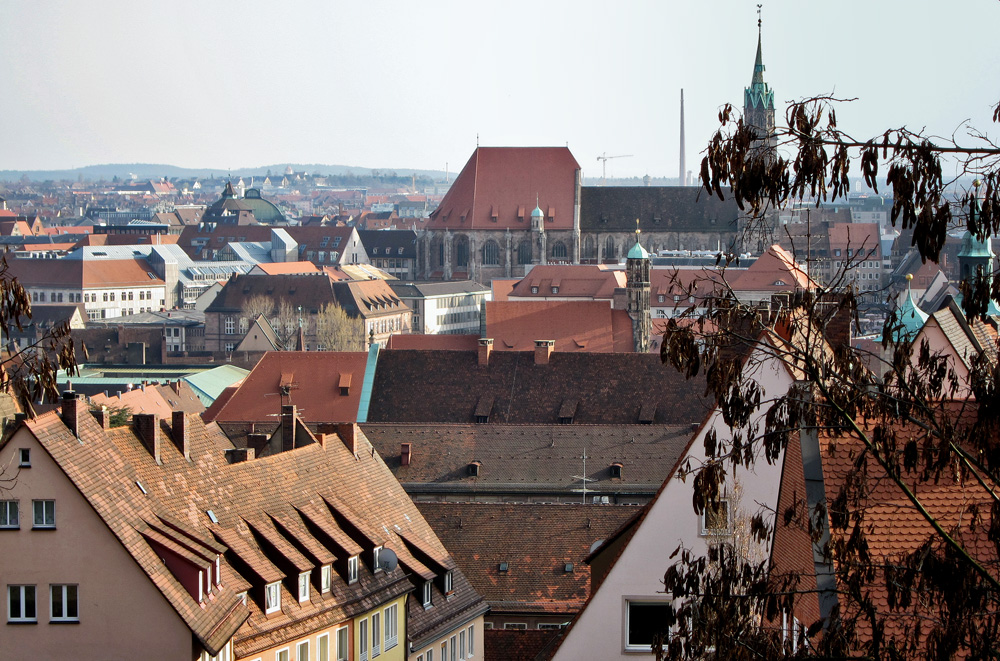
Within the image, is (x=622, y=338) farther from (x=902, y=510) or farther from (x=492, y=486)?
(x=902, y=510)

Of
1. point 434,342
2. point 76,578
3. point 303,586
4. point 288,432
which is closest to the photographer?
point 76,578

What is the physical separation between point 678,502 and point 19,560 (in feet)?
34.1

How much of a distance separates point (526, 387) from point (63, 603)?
109 feet

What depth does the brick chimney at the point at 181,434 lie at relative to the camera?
85.8 feet

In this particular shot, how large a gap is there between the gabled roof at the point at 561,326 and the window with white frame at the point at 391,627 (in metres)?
46.2

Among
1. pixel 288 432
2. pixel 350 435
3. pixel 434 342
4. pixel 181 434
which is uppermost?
pixel 434 342

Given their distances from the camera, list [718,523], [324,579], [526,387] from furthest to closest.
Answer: [526,387] → [324,579] → [718,523]

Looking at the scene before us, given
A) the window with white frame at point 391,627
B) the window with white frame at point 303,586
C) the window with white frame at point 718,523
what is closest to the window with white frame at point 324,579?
the window with white frame at point 303,586

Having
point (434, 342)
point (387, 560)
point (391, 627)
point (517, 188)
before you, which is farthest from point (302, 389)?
point (517, 188)

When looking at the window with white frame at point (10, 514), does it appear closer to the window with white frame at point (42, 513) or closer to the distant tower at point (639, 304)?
the window with white frame at point (42, 513)

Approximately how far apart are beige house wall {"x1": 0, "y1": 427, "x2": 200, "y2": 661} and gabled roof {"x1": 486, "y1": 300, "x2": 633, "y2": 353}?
52.7m

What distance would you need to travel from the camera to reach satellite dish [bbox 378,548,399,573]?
95.2 feet

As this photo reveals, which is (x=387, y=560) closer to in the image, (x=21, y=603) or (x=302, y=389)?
(x=21, y=603)

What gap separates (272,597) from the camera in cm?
2517
